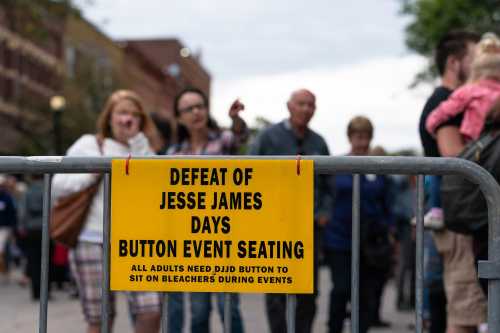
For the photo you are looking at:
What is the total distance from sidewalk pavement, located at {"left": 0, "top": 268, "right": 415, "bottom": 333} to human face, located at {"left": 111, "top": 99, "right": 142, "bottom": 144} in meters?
3.29

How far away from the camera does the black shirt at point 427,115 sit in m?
5.76

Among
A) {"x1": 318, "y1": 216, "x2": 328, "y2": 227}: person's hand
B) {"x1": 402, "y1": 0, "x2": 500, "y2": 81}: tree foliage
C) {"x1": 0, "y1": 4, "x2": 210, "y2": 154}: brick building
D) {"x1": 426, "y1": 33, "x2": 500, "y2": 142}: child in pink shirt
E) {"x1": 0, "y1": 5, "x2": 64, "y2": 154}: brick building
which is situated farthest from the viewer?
{"x1": 0, "y1": 5, "x2": 64, "y2": 154}: brick building

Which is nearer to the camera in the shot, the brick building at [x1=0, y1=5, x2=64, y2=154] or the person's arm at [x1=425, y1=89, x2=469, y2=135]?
the person's arm at [x1=425, y1=89, x2=469, y2=135]

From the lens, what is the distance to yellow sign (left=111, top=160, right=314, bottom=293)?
3.66 meters

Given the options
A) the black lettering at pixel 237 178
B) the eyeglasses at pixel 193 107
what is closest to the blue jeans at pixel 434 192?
the eyeglasses at pixel 193 107

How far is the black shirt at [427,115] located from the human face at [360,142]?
4.63 ft

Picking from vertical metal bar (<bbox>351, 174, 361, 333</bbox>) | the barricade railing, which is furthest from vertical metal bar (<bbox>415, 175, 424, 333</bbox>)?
vertical metal bar (<bbox>351, 174, 361, 333</bbox>)

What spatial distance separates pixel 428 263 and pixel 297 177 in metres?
2.84

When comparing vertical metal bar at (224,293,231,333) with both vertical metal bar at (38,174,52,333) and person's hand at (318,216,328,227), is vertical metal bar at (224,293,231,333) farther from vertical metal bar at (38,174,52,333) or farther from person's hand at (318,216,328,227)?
person's hand at (318,216,328,227)

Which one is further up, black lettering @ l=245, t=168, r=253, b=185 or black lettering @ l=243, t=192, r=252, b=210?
black lettering @ l=245, t=168, r=253, b=185

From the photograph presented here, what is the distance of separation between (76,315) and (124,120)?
17.3ft

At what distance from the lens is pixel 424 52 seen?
41562 mm

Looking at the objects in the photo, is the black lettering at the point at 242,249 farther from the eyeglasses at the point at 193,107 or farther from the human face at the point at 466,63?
the eyeglasses at the point at 193,107

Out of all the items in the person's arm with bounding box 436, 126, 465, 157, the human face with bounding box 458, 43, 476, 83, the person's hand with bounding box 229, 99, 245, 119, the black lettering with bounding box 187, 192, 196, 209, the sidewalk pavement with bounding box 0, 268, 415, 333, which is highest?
the human face with bounding box 458, 43, 476, 83
